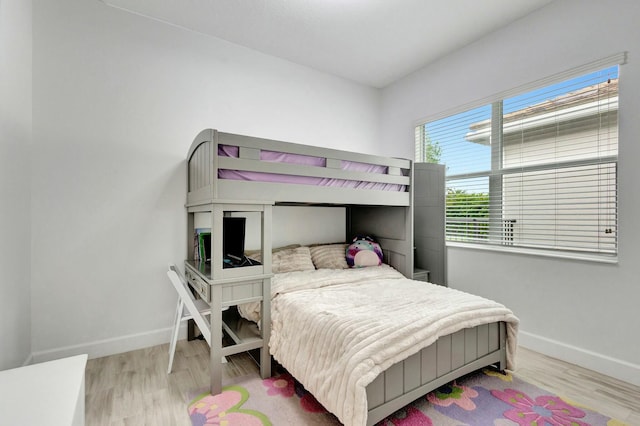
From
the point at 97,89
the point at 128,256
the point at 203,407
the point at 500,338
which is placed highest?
the point at 97,89

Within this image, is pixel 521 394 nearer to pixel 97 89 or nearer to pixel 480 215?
pixel 480 215

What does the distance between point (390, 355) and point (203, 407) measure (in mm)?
1132

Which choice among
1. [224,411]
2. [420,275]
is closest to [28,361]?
[224,411]

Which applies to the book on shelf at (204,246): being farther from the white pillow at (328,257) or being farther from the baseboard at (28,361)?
the baseboard at (28,361)

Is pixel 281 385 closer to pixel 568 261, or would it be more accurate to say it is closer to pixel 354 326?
pixel 354 326

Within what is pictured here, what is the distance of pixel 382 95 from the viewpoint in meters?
4.05

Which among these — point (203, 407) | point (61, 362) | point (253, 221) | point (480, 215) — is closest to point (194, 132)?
point (253, 221)

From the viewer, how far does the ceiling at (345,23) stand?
2402 mm

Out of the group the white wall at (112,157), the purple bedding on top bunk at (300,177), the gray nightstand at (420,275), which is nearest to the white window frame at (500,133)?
the gray nightstand at (420,275)

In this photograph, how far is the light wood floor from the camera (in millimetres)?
1657

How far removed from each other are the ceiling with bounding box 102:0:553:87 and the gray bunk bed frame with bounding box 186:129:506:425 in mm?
1194

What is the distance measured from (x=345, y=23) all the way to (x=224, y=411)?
307 centimetres

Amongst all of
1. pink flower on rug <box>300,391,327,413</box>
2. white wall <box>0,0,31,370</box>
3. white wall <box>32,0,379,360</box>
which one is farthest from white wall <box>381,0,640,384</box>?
white wall <box>0,0,31,370</box>

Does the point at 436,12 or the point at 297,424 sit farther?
the point at 436,12
